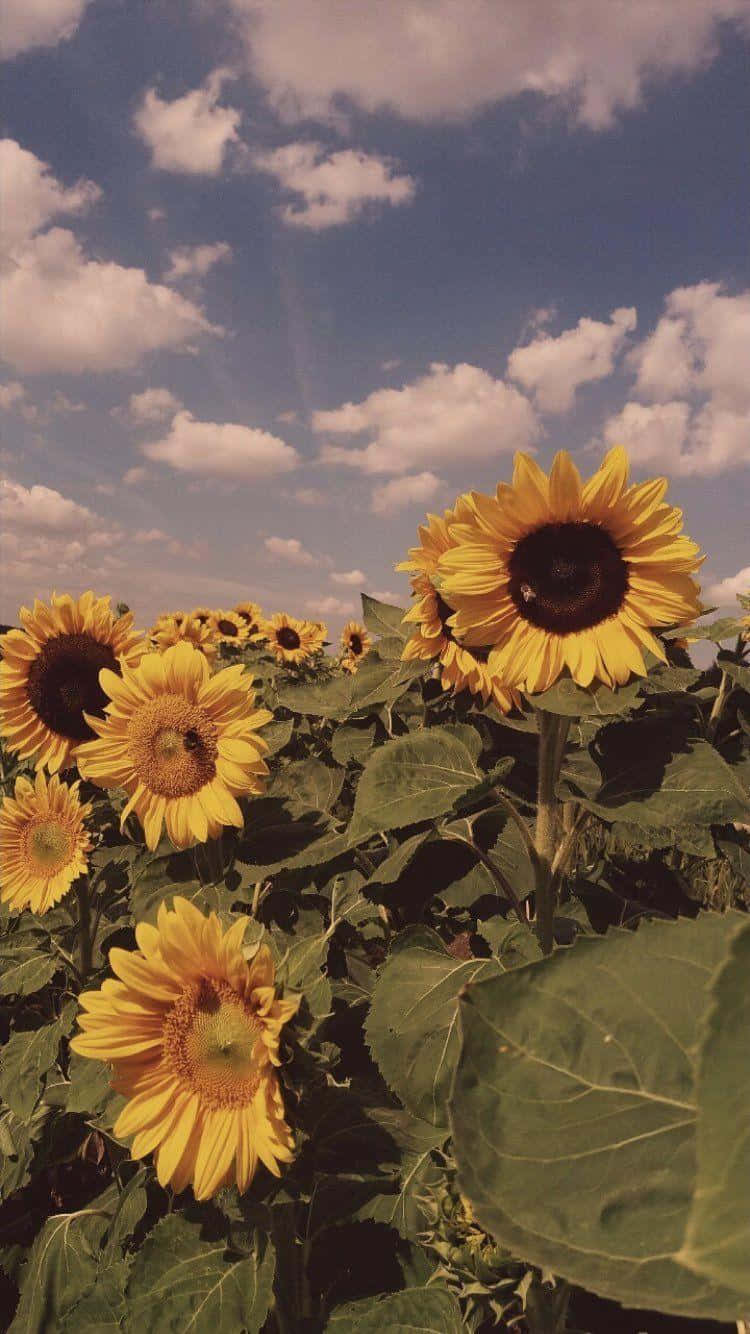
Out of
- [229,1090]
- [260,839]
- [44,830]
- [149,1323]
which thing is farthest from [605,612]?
[44,830]

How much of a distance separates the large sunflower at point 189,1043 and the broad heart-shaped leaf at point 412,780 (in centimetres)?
40

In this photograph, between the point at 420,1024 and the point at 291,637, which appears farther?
the point at 291,637

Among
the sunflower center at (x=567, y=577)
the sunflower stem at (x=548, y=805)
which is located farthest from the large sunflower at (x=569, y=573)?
the sunflower stem at (x=548, y=805)

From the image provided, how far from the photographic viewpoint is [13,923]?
13.4 feet

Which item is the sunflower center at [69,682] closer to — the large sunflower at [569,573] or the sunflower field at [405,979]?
the sunflower field at [405,979]

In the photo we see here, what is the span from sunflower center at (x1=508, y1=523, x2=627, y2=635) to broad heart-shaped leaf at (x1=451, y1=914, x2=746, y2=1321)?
4.59 ft

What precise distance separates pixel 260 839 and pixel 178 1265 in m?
1.10

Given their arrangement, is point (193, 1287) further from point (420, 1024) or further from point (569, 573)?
point (569, 573)

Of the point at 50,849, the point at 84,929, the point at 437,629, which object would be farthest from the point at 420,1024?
the point at 50,849

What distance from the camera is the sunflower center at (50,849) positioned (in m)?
3.34

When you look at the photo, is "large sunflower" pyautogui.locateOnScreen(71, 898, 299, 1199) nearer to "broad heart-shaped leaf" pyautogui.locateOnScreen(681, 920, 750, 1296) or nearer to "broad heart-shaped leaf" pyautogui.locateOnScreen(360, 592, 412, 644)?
"broad heart-shaped leaf" pyautogui.locateOnScreen(681, 920, 750, 1296)

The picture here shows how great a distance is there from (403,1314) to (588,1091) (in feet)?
4.93

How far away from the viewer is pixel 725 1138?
1.72ft

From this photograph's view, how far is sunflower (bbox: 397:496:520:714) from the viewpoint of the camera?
2846mm
